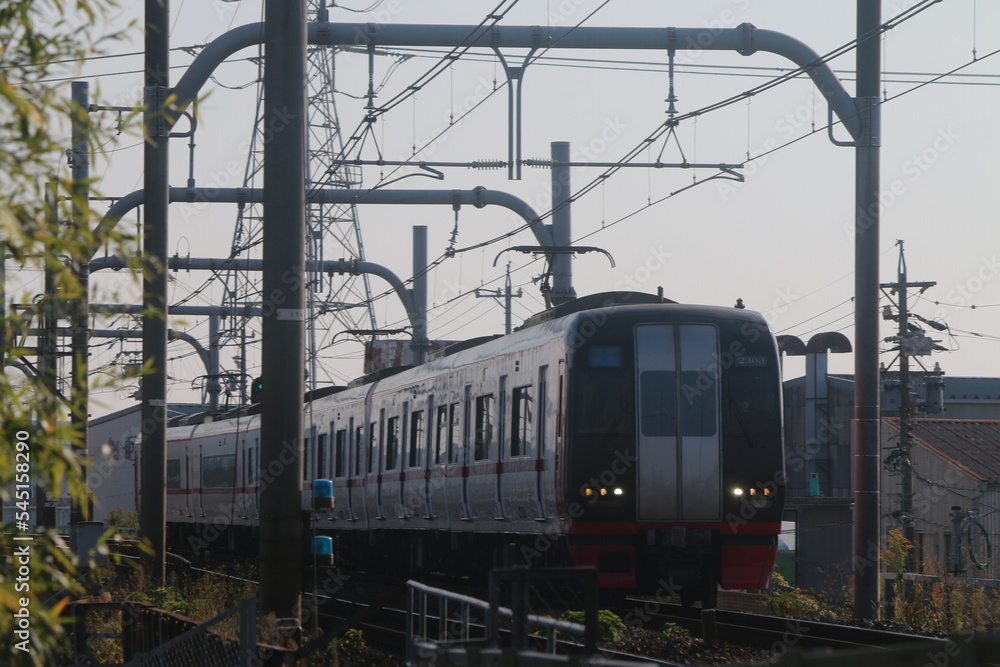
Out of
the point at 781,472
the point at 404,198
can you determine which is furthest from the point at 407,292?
the point at 781,472

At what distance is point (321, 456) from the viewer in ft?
84.1

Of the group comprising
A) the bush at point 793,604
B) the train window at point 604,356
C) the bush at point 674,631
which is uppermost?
the train window at point 604,356

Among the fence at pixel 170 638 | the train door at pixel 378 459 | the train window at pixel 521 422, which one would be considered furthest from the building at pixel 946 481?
the fence at pixel 170 638

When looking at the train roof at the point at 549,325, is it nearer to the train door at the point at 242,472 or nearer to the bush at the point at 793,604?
the bush at the point at 793,604

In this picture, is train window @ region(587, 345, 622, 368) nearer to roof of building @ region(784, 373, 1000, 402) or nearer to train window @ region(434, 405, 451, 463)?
train window @ region(434, 405, 451, 463)

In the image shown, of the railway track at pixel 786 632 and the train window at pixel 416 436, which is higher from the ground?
the train window at pixel 416 436

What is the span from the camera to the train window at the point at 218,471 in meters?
31.1

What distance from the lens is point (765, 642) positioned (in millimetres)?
12758

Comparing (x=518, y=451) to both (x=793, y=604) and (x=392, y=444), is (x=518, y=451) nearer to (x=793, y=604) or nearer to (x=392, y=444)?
(x=793, y=604)

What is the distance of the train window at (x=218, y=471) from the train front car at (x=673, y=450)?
18.2 meters

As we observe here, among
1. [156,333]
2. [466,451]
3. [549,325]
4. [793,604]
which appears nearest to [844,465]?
[793,604]

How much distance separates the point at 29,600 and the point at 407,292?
2549 cm

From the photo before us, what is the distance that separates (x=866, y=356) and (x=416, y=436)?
6696mm

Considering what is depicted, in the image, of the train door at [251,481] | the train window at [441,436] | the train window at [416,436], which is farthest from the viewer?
the train door at [251,481]
